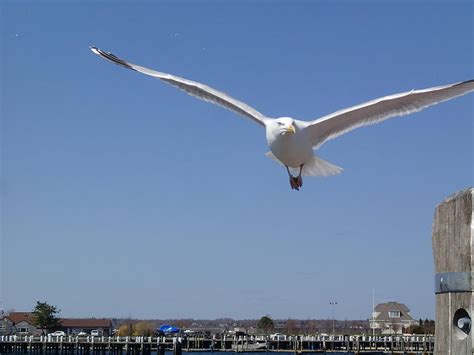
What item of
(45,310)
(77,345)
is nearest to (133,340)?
(77,345)

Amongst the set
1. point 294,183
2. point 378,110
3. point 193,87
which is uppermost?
point 193,87

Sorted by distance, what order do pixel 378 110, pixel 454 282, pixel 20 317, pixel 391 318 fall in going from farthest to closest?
pixel 391 318 < pixel 20 317 < pixel 378 110 < pixel 454 282

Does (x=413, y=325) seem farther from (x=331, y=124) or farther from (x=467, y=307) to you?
(x=467, y=307)

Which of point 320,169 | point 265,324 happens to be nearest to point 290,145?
point 320,169

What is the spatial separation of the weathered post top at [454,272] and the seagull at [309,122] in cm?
607

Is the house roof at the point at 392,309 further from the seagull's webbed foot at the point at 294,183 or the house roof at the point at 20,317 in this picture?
the seagull's webbed foot at the point at 294,183

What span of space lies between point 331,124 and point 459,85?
2568 millimetres

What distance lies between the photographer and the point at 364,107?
1209cm

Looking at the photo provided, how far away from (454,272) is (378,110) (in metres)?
8.04

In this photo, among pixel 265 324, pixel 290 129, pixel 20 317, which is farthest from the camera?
pixel 265 324

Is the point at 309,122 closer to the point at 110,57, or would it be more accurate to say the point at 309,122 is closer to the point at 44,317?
the point at 110,57

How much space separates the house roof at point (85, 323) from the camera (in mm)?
120144

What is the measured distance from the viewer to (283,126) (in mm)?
10992

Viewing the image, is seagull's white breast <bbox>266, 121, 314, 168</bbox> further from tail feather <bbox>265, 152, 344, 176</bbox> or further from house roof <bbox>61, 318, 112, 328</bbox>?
house roof <bbox>61, 318, 112, 328</bbox>
